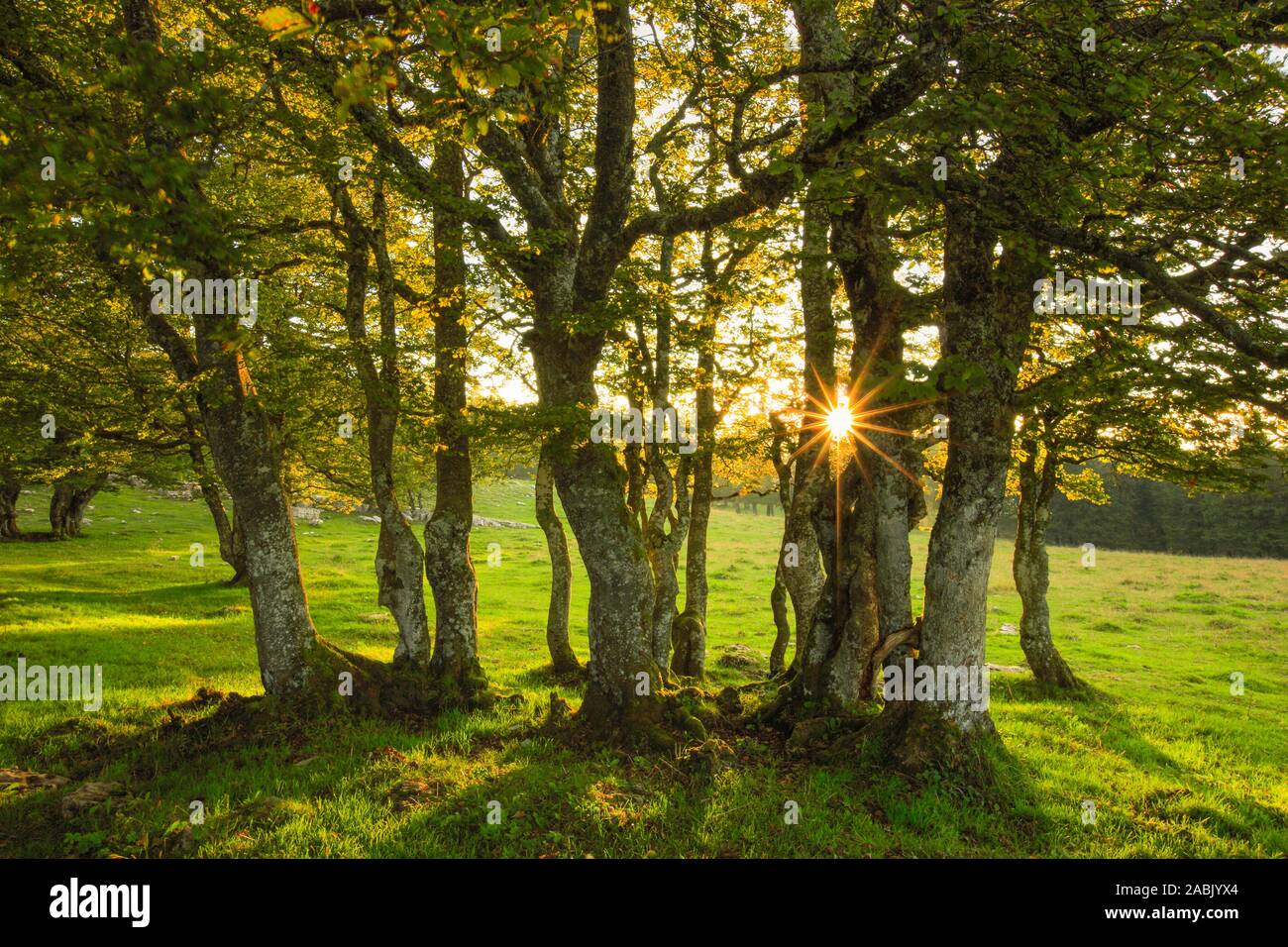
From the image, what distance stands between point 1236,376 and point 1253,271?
78.5 inches

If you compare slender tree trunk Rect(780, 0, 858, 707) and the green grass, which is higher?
slender tree trunk Rect(780, 0, 858, 707)

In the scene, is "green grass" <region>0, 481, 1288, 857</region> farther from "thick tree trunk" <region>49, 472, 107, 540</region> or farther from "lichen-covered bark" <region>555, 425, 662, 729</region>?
"thick tree trunk" <region>49, 472, 107, 540</region>

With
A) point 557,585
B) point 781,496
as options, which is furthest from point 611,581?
point 781,496

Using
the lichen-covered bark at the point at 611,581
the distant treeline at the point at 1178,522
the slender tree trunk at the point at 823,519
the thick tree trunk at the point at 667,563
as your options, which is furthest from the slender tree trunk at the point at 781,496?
the distant treeline at the point at 1178,522

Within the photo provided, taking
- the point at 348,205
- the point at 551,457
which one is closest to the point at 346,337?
the point at 348,205

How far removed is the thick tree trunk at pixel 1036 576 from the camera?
678 inches

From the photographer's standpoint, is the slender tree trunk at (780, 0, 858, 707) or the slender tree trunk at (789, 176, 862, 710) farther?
the slender tree trunk at (789, 176, 862, 710)

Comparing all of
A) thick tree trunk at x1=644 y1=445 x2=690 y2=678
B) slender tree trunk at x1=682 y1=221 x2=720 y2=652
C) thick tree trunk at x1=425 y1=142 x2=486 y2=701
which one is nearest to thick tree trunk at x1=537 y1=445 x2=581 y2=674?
thick tree trunk at x1=644 y1=445 x2=690 y2=678

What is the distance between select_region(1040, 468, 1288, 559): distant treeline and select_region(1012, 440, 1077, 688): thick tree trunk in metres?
51.2

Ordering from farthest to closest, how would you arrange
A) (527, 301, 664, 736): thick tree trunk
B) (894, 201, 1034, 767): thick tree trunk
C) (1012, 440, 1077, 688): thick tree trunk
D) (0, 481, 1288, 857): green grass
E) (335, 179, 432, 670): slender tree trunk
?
(1012, 440, 1077, 688): thick tree trunk → (335, 179, 432, 670): slender tree trunk → (527, 301, 664, 736): thick tree trunk → (894, 201, 1034, 767): thick tree trunk → (0, 481, 1288, 857): green grass

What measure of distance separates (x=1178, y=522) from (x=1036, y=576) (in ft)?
232

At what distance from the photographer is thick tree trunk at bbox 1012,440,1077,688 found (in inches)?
678

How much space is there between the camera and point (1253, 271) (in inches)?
405

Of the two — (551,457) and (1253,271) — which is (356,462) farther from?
(1253,271)
